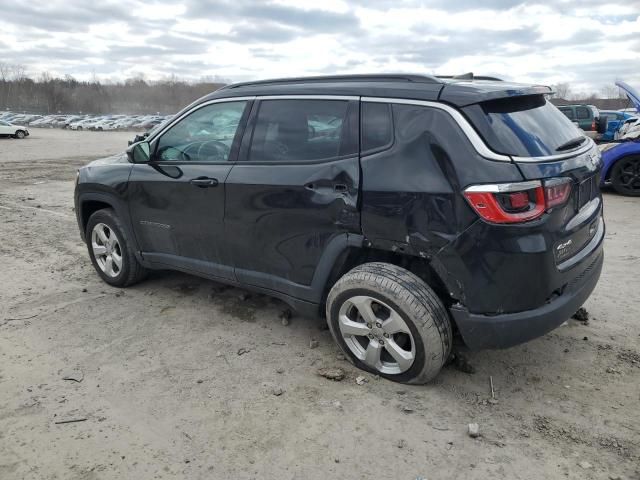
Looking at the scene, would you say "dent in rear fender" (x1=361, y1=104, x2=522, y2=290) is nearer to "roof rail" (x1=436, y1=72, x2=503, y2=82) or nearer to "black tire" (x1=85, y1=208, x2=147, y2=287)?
"roof rail" (x1=436, y1=72, x2=503, y2=82)

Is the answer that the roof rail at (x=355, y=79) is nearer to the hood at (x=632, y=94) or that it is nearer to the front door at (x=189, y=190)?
the front door at (x=189, y=190)

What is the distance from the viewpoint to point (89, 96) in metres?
109

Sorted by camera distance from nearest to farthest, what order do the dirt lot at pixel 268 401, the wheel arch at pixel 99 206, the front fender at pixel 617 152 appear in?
1. the dirt lot at pixel 268 401
2. the wheel arch at pixel 99 206
3. the front fender at pixel 617 152

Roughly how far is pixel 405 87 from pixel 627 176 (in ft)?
27.7

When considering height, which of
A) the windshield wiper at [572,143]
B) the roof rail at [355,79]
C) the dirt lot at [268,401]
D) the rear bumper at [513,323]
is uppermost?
the roof rail at [355,79]

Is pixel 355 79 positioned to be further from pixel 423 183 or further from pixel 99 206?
pixel 99 206

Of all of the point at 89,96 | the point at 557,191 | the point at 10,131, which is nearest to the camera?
the point at 557,191

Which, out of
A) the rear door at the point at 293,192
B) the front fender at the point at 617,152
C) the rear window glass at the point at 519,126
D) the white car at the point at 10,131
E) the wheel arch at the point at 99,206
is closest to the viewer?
the rear window glass at the point at 519,126

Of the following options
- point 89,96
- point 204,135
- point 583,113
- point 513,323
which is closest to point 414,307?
point 513,323

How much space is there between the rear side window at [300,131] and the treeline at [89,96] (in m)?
103

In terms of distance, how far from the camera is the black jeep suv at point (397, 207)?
271 cm

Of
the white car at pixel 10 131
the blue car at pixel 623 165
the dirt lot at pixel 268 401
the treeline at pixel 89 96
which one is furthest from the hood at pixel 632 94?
the treeline at pixel 89 96

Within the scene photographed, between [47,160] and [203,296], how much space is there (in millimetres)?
16924

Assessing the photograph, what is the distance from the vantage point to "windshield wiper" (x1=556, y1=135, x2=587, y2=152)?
300 cm
